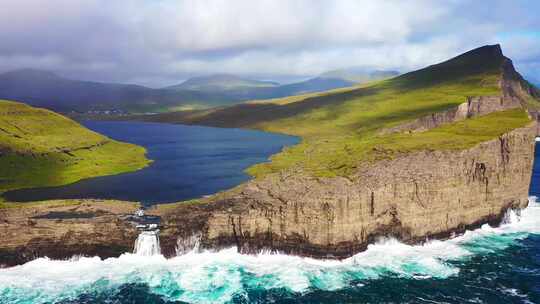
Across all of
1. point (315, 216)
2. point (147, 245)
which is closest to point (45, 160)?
point (147, 245)

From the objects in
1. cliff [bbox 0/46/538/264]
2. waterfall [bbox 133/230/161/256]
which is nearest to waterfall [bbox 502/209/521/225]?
cliff [bbox 0/46/538/264]

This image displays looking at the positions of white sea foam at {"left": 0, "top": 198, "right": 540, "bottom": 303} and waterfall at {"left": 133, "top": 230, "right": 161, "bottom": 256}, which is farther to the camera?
waterfall at {"left": 133, "top": 230, "right": 161, "bottom": 256}

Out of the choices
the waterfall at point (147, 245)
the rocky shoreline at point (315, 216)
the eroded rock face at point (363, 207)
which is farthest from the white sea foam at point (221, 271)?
A: the eroded rock face at point (363, 207)

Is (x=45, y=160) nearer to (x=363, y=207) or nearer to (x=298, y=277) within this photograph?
(x=298, y=277)

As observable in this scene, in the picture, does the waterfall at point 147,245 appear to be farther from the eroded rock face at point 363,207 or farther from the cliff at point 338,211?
the eroded rock face at point 363,207

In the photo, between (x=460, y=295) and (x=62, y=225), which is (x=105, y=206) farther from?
(x=460, y=295)

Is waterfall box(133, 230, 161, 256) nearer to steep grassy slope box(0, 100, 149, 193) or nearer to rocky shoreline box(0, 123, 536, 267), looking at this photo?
rocky shoreline box(0, 123, 536, 267)
